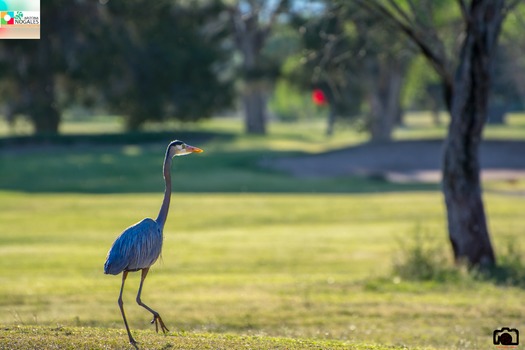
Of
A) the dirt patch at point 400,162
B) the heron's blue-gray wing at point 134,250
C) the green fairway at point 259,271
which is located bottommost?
the green fairway at point 259,271

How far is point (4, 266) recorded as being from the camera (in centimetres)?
2158

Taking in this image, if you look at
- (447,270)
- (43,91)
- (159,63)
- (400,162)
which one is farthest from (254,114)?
(447,270)

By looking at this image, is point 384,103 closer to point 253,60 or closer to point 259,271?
point 253,60

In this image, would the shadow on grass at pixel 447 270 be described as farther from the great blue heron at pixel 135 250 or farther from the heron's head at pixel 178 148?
the great blue heron at pixel 135 250

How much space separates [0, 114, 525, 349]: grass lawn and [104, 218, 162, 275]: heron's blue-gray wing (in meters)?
0.62

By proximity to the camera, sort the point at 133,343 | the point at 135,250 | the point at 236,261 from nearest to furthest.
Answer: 1. the point at 135,250
2. the point at 133,343
3. the point at 236,261

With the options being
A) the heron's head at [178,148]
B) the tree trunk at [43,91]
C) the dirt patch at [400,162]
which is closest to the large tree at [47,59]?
the tree trunk at [43,91]

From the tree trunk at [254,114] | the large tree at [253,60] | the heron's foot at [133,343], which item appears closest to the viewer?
the heron's foot at [133,343]

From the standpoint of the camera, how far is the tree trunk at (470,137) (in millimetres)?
18328

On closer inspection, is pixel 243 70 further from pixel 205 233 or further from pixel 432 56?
pixel 432 56

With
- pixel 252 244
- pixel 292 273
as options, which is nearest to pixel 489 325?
pixel 292 273

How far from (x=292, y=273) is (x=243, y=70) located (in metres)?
45.1

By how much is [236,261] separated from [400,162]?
24.3 m

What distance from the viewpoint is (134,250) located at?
8.01 meters
